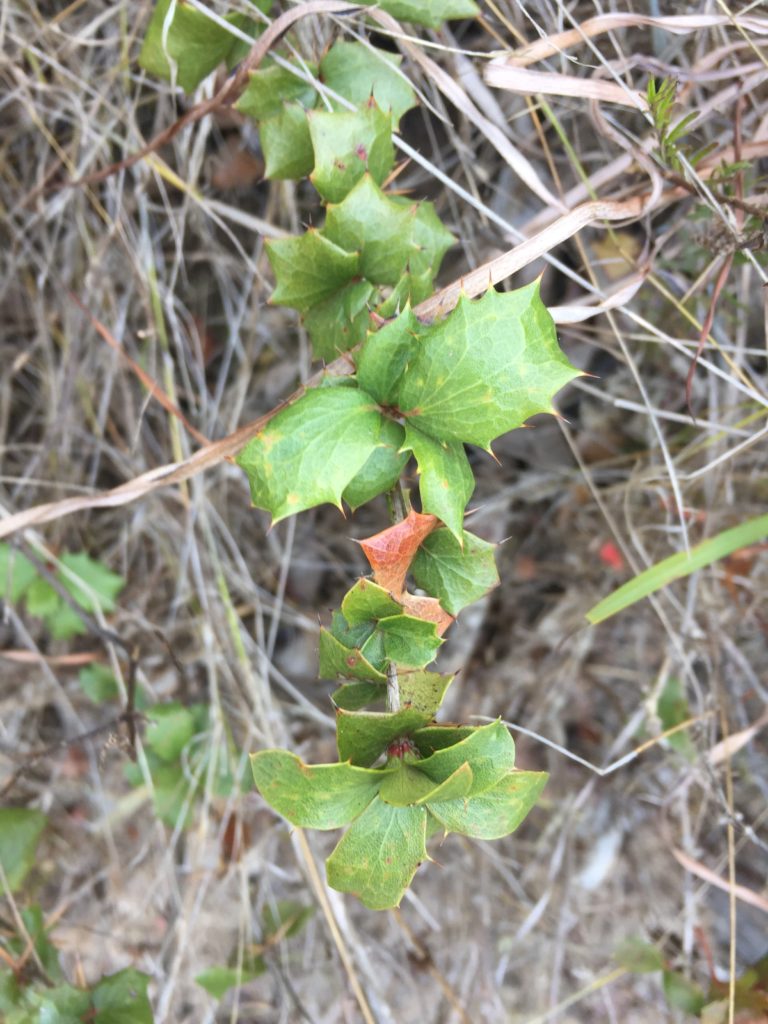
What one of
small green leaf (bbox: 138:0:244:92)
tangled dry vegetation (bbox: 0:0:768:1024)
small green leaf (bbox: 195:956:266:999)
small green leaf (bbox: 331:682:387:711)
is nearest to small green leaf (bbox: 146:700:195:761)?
tangled dry vegetation (bbox: 0:0:768:1024)

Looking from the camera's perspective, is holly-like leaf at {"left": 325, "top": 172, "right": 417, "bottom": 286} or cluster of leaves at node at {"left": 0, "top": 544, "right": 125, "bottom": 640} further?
cluster of leaves at node at {"left": 0, "top": 544, "right": 125, "bottom": 640}

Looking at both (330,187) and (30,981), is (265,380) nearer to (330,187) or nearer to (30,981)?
(330,187)

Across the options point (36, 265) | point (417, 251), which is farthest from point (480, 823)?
point (36, 265)

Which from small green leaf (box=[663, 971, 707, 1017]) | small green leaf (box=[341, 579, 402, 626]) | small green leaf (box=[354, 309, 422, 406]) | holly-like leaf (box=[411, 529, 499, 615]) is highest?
small green leaf (box=[354, 309, 422, 406])

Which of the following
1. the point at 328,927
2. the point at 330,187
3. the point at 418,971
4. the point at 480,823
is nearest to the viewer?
the point at 480,823

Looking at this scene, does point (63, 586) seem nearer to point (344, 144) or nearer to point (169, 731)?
point (169, 731)

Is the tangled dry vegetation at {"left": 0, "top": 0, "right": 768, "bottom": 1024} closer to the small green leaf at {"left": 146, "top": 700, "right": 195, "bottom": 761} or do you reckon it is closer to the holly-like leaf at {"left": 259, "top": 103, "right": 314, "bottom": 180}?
the small green leaf at {"left": 146, "top": 700, "right": 195, "bottom": 761}

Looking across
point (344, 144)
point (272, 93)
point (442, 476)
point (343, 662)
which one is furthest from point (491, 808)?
point (272, 93)
